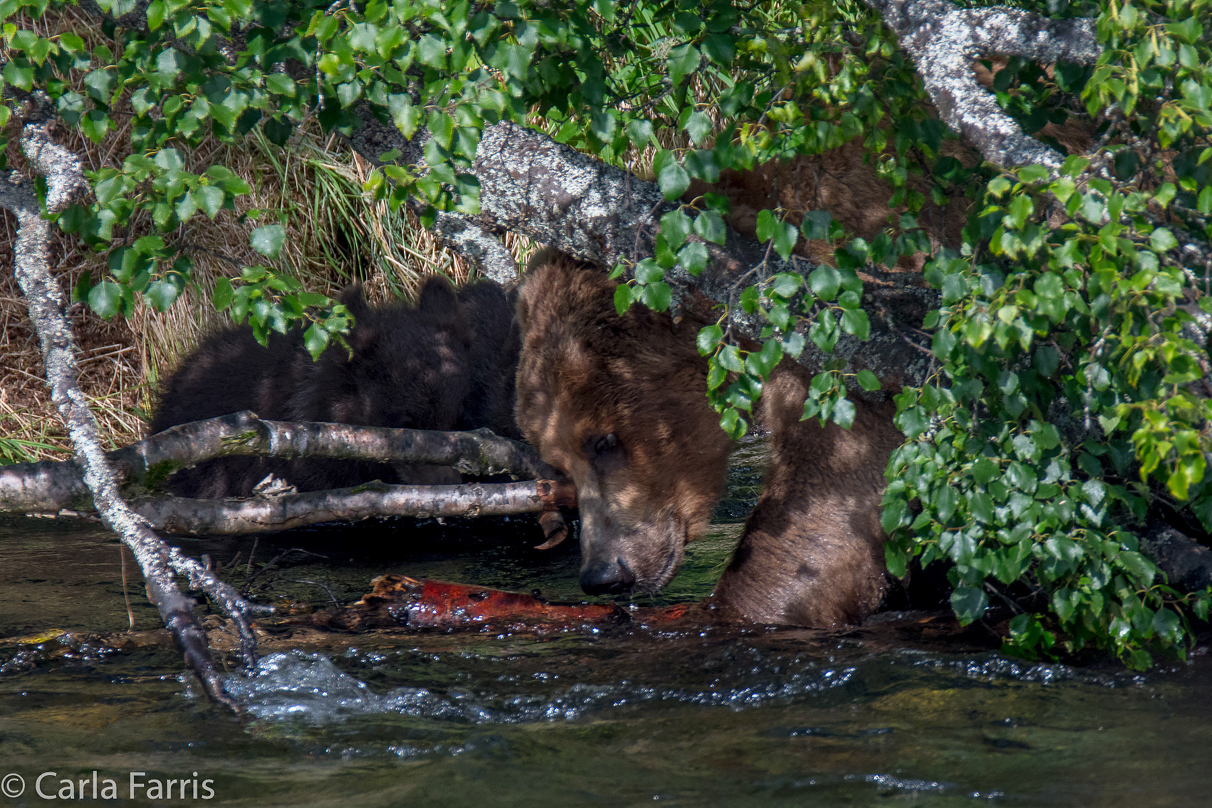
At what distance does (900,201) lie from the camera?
2785mm

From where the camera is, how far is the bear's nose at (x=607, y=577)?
4148 mm

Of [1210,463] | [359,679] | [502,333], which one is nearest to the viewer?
[1210,463]

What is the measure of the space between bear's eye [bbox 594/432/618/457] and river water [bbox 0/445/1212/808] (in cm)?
76

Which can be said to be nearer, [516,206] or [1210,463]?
[1210,463]

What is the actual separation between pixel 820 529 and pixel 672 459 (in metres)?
0.74

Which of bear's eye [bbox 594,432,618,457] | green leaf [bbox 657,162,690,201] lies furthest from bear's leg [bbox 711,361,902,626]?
green leaf [bbox 657,162,690,201]

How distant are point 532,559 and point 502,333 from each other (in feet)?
4.79

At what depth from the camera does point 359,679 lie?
3.21m

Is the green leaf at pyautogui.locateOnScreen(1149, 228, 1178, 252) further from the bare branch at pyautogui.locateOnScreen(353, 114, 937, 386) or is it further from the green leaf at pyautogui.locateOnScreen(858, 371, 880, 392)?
the bare branch at pyautogui.locateOnScreen(353, 114, 937, 386)

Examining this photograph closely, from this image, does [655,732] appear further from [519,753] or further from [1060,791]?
[1060,791]

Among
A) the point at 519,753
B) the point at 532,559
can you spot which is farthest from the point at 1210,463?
the point at 532,559

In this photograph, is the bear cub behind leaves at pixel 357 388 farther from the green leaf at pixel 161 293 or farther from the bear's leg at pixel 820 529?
the green leaf at pixel 161 293

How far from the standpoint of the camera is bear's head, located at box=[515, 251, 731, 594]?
4.18m

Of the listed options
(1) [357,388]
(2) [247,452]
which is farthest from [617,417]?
(1) [357,388]
